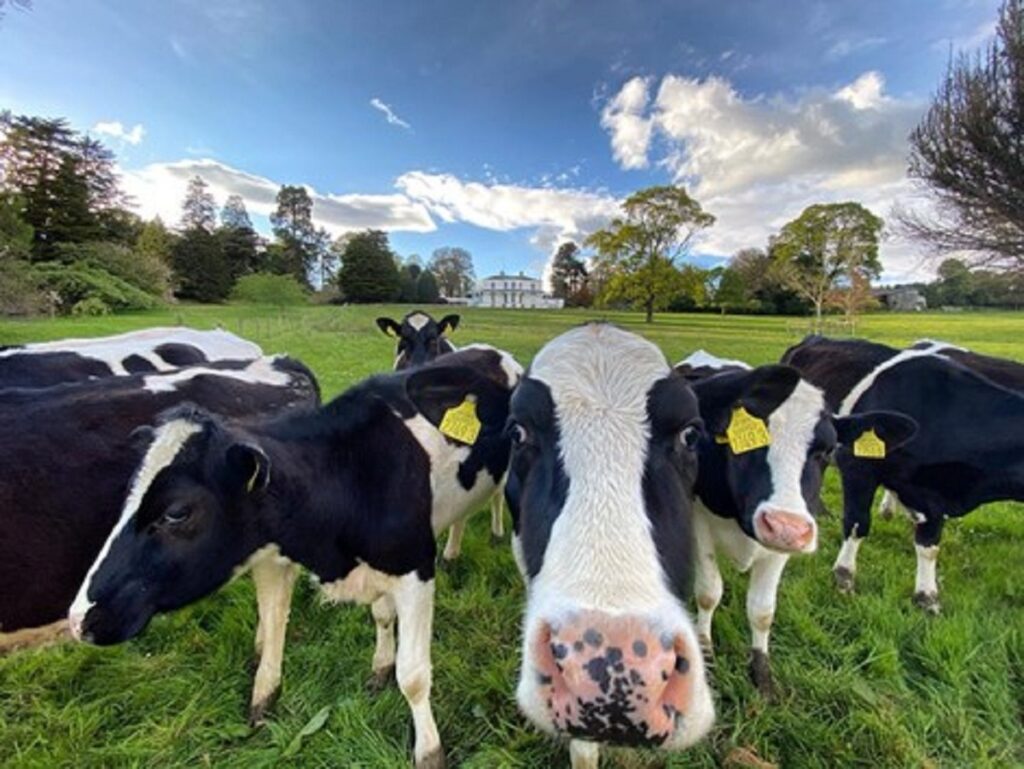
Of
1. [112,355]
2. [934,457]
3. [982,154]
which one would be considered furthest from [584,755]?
[982,154]

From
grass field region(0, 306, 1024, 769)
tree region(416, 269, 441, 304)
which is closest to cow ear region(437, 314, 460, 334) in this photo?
grass field region(0, 306, 1024, 769)

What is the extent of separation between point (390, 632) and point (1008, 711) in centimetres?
334

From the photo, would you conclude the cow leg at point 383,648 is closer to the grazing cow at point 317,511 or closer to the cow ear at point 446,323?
the grazing cow at point 317,511

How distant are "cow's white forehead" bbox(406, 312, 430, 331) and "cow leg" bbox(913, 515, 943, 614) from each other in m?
6.40

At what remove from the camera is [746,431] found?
2.56 m

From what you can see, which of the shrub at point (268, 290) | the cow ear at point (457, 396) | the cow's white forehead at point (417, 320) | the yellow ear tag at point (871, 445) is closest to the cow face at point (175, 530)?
the cow ear at point (457, 396)

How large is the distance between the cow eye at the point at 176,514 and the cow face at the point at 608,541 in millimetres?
1325

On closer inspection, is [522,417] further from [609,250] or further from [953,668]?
[609,250]

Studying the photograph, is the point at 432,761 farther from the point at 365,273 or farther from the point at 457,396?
the point at 365,273

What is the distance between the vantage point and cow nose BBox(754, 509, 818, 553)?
94.1 inches

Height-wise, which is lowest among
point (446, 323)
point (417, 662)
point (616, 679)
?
point (417, 662)

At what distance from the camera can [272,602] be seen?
9.62 feet

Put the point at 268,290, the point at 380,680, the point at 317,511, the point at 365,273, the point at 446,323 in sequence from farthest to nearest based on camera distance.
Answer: the point at 365,273 < the point at 268,290 < the point at 446,323 < the point at 380,680 < the point at 317,511

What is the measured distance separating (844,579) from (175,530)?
439 cm
